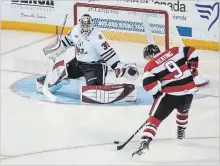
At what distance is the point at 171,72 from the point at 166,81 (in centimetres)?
5

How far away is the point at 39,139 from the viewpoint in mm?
3520

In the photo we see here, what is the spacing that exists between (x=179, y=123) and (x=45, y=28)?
228 centimetres

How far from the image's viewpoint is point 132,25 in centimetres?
482

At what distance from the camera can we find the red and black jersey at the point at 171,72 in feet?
10.6

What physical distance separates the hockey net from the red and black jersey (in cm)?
58

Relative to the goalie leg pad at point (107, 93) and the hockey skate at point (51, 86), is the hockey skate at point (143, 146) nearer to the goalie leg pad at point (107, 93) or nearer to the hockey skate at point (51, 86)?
the goalie leg pad at point (107, 93)

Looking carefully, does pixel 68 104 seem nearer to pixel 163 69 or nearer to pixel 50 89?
pixel 50 89

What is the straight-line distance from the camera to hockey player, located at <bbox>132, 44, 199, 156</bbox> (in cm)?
324

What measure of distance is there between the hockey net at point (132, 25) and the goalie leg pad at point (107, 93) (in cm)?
28

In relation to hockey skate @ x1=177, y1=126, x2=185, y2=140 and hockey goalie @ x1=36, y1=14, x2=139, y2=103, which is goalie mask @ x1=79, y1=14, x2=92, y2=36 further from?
hockey skate @ x1=177, y1=126, x2=185, y2=140

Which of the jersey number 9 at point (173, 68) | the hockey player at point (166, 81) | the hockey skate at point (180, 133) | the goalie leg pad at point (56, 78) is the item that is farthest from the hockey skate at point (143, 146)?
the goalie leg pad at point (56, 78)

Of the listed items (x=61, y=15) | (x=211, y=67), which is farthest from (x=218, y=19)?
(x=61, y=15)

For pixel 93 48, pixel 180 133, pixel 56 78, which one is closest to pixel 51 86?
pixel 56 78

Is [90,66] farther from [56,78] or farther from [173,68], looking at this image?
[173,68]
